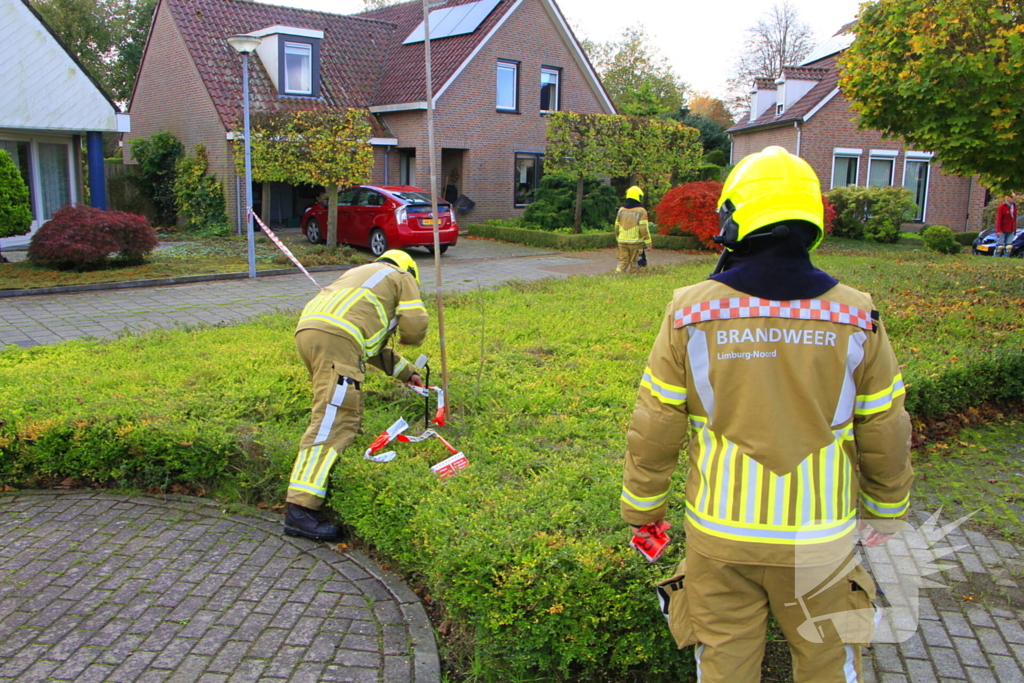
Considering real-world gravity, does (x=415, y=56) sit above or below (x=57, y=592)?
above

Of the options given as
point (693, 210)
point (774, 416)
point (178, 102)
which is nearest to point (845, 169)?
point (693, 210)

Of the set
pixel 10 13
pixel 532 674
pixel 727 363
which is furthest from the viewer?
pixel 10 13

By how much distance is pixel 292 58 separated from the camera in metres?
21.8

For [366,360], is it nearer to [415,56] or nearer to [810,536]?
[810,536]

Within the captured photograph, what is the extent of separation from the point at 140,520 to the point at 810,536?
405cm

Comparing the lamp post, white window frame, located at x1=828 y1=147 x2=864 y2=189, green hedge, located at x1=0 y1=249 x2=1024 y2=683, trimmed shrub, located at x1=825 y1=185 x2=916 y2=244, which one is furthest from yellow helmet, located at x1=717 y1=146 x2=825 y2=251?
white window frame, located at x1=828 y1=147 x2=864 y2=189

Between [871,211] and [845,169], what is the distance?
202 inches

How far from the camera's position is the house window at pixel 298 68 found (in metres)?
21.7

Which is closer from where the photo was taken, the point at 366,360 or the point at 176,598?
the point at 176,598

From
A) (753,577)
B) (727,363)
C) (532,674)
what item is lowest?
(532,674)

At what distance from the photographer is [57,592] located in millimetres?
4066

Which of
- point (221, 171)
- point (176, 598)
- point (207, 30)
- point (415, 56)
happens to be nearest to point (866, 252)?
point (415, 56)

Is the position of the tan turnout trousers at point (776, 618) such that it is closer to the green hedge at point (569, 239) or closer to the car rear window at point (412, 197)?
the car rear window at point (412, 197)

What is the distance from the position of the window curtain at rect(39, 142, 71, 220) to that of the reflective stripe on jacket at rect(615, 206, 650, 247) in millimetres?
13678
